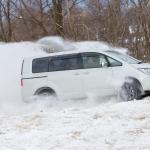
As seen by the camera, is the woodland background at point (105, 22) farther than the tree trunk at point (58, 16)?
No

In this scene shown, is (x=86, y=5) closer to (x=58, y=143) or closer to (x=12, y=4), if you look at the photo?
(x=12, y=4)

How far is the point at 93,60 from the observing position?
14.6m

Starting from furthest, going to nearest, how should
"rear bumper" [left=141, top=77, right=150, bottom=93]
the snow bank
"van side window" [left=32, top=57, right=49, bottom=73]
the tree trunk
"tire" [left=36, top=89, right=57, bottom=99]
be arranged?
the tree trunk → "van side window" [left=32, top=57, right=49, bottom=73] → "tire" [left=36, top=89, right=57, bottom=99] → "rear bumper" [left=141, top=77, right=150, bottom=93] → the snow bank

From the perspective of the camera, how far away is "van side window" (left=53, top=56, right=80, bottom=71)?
48.7ft

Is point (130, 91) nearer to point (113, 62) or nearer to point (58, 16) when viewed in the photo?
point (113, 62)

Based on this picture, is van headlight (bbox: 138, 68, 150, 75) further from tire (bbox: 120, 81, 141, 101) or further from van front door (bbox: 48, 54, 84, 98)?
van front door (bbox: 48, 54, 84, 98)

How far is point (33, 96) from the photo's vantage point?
15211 mm

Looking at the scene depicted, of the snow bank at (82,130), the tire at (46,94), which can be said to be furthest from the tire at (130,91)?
the snow bank at (82,130)

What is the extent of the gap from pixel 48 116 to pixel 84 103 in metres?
3.16

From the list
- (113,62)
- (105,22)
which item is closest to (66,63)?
(113,62)

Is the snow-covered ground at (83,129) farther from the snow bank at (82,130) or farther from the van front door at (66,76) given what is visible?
the van front door at (66,76)

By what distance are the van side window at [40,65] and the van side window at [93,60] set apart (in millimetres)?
1239

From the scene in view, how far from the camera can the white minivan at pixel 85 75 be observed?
14.0m

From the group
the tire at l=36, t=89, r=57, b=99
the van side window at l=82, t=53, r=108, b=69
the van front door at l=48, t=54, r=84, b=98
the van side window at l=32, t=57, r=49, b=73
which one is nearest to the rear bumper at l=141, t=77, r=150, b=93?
the van side window at l=82, t=53, r=108, b=69
